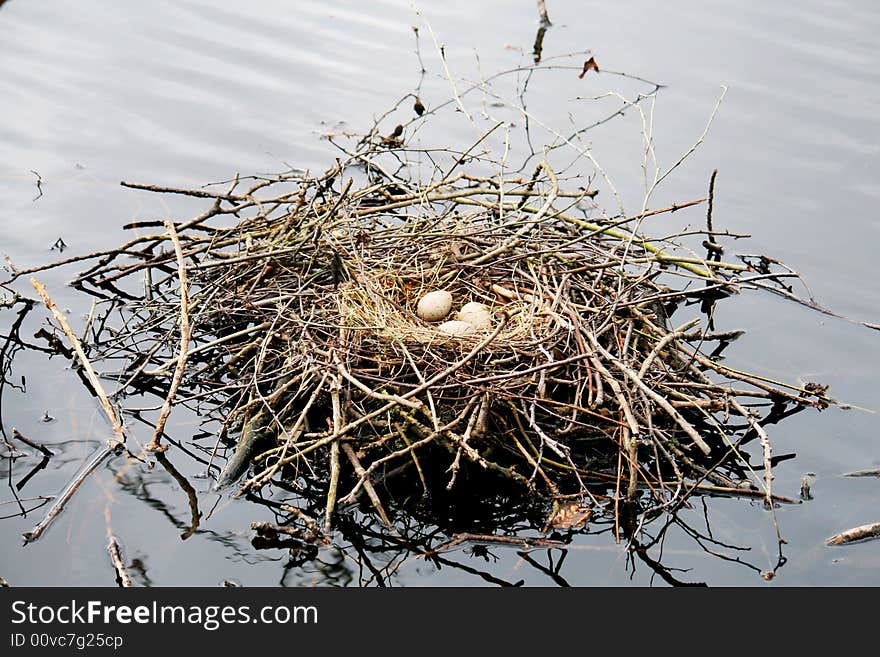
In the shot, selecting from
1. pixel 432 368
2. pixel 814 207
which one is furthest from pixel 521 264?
pixel 814 207

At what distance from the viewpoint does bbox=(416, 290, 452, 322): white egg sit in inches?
158

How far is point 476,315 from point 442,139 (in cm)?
312

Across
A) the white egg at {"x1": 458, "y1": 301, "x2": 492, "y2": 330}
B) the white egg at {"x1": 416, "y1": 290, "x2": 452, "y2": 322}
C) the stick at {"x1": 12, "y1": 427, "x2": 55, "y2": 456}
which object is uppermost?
the white egg at {"x1": 416, "y1": 290, "x2": 452, "y2": 322}

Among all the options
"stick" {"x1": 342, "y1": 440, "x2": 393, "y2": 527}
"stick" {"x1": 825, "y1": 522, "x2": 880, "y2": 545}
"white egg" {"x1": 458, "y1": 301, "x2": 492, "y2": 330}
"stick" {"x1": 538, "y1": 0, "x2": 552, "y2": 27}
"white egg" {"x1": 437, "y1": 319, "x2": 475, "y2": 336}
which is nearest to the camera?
"stick" {"x1": 342, "y1": 440, "x2": 393, "y2": 527}

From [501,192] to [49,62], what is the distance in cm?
479

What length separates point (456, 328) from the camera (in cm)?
382

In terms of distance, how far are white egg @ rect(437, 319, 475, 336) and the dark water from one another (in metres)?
0.84

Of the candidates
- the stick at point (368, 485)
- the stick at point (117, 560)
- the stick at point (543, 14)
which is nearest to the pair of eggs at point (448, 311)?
the stick at point (368, 485)

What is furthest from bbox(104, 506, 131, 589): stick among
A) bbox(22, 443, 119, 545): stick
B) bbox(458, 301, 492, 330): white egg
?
bbox(458, 301, 492, 330): white egg

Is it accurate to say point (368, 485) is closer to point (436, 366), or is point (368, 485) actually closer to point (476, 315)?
point (436, 366)

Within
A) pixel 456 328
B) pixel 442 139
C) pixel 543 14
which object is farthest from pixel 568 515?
pixel 543 14

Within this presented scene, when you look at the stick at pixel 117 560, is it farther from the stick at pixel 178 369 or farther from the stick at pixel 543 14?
the stick at pixel 543 14

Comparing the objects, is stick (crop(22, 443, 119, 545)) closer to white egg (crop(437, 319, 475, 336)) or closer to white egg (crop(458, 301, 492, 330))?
white egg (crop(437, 319, 475, 336))

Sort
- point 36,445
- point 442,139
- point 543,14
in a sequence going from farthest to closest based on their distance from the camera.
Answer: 1. point 543,14
2. point 442,139
3. point 36,445
